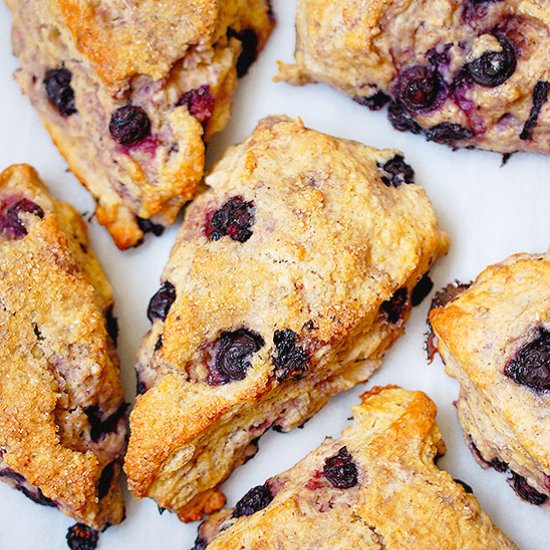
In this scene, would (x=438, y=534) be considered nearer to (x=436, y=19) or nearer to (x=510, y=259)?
(x=510, y=259)

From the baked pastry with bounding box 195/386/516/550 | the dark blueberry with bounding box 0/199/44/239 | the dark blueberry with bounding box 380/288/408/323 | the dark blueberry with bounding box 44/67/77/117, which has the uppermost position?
the dark blueberry with bounding box 44/67/77/117

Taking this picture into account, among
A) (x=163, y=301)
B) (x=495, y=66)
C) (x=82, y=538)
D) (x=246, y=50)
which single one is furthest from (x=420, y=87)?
(x=82, y=538)

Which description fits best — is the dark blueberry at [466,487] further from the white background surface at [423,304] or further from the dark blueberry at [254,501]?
the dark blueberry at [254,501]

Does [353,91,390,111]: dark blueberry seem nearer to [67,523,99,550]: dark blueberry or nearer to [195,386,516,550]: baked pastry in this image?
[195,386,516,550]: baked pastry

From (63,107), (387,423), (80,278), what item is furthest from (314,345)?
(63,107)

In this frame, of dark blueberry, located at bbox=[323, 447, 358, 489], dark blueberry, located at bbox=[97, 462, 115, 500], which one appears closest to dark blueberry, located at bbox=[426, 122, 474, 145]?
dark blueberry, located at bbox=[323, 447, 358, 489]

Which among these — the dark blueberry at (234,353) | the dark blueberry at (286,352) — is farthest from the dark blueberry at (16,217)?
the dark blueberry at (286,352)

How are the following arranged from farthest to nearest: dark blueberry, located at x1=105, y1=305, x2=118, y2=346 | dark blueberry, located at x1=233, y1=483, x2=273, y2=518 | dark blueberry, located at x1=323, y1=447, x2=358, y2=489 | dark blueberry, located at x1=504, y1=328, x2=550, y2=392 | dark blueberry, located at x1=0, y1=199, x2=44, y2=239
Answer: dark blueberry, located at x1=105, y1=305, x2=118, y2=346 → dark blueberry, located at x1=0, y1=199, x2=44, y2=239 → dark blueberry, located at x1=233, y1=483, x2=273, y2=518 → dark blueberry, located at x1=323, y1=447, x2=358, y2=489 → dark blueberry, located at x1=504, y1=328, x2=550, y2=392
